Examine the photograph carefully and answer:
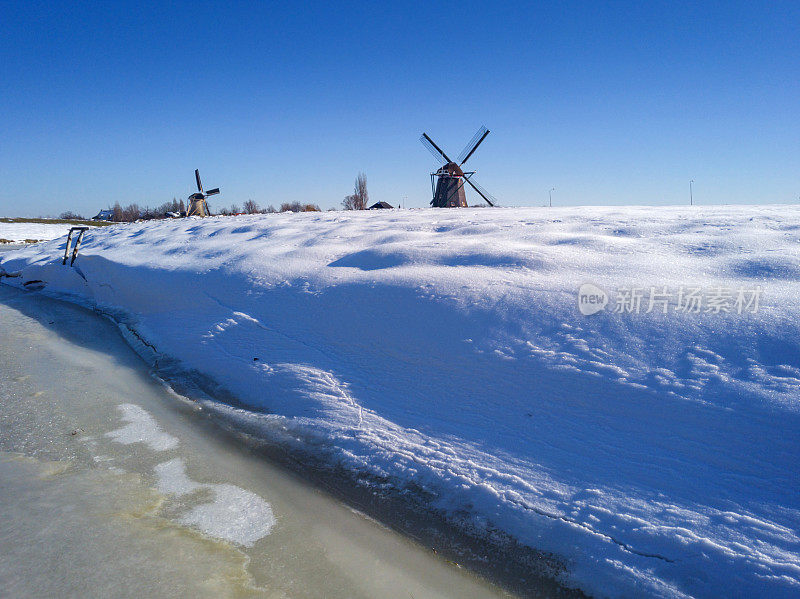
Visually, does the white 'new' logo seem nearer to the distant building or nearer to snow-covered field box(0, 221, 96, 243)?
snow-covered field box(0, 221, 96, 243)

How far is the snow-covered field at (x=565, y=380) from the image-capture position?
2211 mm

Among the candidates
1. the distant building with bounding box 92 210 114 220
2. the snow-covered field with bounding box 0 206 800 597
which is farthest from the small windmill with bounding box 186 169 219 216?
the distant building with bounding box 92 210 114 220

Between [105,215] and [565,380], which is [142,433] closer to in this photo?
[565,380]

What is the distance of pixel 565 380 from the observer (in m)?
3.15

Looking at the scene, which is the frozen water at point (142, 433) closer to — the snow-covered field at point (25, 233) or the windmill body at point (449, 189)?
the windmill body at point (449, 189)

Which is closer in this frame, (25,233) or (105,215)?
(25,233)

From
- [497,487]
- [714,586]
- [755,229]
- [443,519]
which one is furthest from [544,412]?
[755,229]

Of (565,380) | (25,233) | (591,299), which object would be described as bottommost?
(565,380)

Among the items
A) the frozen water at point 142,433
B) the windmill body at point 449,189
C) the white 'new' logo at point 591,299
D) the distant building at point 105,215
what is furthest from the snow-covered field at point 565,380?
the distant building at point 105,215

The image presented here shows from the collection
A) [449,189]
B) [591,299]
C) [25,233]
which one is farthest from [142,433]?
[25,233]

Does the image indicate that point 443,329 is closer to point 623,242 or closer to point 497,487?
point 497,487

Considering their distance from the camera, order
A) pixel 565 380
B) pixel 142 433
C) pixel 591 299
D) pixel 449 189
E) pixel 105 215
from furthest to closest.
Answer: pixel 105 215
pixel 449 189
pixel 591 299
pixel 142 433
pixel 565 380

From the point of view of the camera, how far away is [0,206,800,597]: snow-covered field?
2211mm

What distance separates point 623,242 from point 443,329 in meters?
2.82
